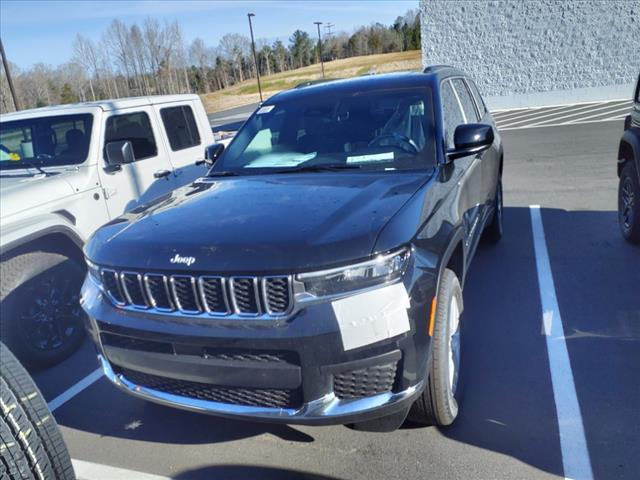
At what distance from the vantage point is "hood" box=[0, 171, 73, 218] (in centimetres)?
406

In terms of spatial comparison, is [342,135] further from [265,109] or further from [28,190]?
[28,190]

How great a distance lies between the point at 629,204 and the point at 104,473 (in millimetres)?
5310

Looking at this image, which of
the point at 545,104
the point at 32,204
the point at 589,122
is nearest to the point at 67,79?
the point at 545,104

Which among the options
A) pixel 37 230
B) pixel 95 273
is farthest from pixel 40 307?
pixel 95 273

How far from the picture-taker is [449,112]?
13.3 feet

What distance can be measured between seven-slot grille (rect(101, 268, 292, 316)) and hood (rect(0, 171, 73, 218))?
1853mm

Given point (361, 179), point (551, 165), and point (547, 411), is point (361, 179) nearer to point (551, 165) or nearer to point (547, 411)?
point (547, 411)

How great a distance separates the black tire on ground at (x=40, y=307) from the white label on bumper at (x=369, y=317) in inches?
105

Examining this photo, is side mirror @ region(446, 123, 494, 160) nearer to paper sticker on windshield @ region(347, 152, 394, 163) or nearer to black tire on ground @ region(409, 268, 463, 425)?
paper sticker on windshield @ region(347, 152, 394, 163)

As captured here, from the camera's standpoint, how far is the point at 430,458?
9.32 feet

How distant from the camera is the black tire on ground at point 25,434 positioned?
7.22ft

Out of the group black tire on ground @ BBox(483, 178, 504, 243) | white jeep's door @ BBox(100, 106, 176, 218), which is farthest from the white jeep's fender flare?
black tire on ground @ BBox(483, 178, 504, 243)

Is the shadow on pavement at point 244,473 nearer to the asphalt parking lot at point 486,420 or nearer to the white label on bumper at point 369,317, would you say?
the asphalt parking lot at point 486,420

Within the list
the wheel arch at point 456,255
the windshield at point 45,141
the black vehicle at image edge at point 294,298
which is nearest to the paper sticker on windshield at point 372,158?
the black vehicle at image edge at point 294,298
